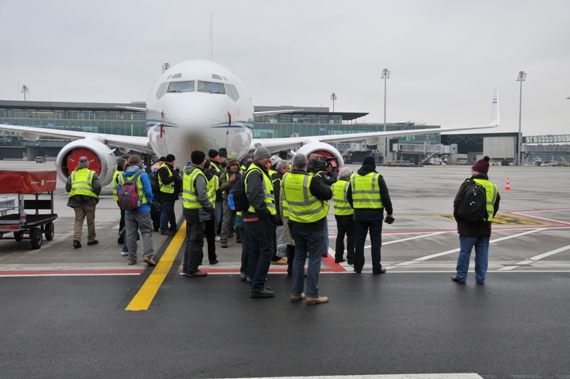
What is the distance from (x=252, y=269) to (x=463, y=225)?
10.0ft

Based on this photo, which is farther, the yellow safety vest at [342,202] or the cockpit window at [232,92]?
the cockpit window at [232,92]

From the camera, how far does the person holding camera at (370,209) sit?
7.47m

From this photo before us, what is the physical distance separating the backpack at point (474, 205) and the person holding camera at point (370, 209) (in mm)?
1006

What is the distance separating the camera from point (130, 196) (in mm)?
7910

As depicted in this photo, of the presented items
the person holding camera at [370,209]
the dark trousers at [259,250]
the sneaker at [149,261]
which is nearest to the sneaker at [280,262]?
the person holding camera at [370,209]

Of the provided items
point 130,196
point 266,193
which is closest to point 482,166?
point 266,193

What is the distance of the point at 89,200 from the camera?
9773 millimetres

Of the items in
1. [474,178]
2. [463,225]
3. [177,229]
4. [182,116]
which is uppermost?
[182,116]

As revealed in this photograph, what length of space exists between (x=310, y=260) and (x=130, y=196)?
10.9ft

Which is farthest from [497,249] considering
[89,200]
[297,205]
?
[89,200]

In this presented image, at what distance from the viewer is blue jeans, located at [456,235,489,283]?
6965 millimetres

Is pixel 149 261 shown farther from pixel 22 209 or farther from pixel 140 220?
pixel 22 209

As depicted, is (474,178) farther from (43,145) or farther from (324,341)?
(43,145)

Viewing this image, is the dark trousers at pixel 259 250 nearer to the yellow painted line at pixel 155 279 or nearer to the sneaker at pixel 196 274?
the sneaker at pixel 196 274
